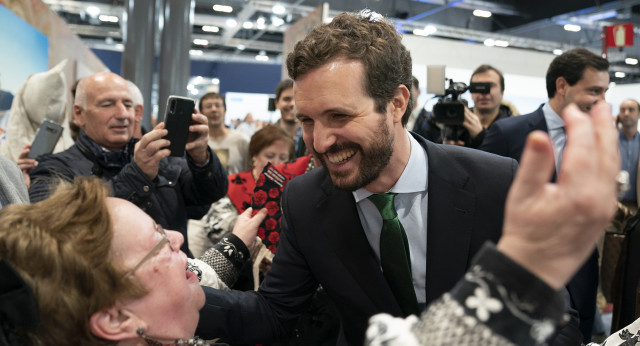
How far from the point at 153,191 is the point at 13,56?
1.89 m

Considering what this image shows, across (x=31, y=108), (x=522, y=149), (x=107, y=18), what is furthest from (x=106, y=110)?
(x=107, y=18)

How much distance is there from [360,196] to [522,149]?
66.4 inches

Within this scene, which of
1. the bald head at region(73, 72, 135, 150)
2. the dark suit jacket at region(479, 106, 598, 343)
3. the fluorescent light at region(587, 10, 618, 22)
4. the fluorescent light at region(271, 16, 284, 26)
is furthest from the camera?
the fluorescent light at region(271, 16, 284, 26)

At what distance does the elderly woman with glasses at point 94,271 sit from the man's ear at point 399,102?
2.40 ft

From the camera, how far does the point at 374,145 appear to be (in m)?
1.51

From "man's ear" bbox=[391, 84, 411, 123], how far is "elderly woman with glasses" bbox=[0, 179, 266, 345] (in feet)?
2.40

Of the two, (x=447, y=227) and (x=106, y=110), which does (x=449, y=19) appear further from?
(x=447, y=227)

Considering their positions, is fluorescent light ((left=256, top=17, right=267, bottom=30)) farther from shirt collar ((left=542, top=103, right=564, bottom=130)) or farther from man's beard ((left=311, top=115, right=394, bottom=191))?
man's beard ((left=311, top=115, right=394, bottom=191))

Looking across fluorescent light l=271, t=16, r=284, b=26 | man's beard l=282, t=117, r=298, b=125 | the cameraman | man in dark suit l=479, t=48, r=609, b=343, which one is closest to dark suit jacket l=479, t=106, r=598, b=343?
man in dark suit l=479, t=48, r=609, b=343

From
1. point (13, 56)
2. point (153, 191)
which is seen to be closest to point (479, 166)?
point (153, 191)

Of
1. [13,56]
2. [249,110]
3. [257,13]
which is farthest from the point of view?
[257,13]

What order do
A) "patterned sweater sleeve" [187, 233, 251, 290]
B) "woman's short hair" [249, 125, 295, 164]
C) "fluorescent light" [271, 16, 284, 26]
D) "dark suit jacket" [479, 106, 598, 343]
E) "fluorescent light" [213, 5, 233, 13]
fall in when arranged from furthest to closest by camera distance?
"fluorescent light" [271, 16, 284, 26]
"fluorescent light" [213, 5, 233, 13]
"woman's short hair" [249, 125, 295, 164]
"dark suit jacket" [479, 106, 598, 343]
"patterned sweater sleeve" [187, 233, 251, 290]

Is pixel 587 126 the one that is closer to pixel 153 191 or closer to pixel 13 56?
pixel 153 191

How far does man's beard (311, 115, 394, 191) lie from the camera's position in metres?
1.50
